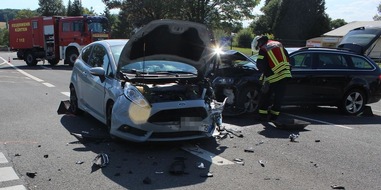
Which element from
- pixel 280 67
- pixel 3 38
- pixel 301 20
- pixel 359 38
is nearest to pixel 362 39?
pixel 359 38

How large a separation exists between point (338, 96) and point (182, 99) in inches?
198

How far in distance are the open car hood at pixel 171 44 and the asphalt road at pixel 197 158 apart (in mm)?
1433

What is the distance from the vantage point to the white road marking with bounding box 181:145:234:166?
Answer: 216 inches

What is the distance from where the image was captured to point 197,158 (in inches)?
223

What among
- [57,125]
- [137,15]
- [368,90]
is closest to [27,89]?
[57,125]

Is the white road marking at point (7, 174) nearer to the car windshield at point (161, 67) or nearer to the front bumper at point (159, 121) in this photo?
the front bumper at point (159, 121)

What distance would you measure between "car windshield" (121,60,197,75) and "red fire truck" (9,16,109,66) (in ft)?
59.4

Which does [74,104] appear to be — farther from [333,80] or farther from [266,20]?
[266,20]

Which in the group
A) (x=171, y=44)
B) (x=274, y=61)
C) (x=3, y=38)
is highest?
(x=171, y=44)

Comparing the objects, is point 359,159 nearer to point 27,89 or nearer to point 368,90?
point 368,90

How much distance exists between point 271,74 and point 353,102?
2679mm

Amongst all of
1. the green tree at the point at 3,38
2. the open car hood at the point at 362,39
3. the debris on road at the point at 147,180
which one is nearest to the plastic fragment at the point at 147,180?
the debris on road at the point at 147,180

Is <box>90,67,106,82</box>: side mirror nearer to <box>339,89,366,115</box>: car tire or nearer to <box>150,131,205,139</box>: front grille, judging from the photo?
<box>150,131,205,139</box>: front grille

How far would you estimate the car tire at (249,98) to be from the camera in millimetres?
8766
